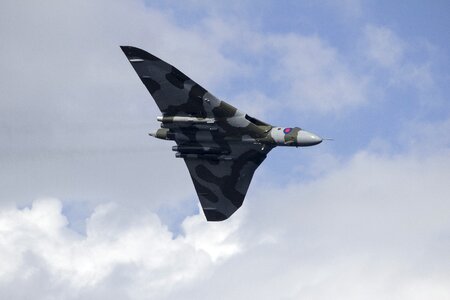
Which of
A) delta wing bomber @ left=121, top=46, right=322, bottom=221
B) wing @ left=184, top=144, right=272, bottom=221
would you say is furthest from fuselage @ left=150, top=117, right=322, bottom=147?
wing @ left=184, top=144, right=272, bottom=221

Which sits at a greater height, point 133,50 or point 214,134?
point 133,50

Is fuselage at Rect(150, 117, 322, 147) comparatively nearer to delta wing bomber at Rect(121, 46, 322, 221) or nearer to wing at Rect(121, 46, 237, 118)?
delta wing bomber at Rect(121, 46, 322, 221)

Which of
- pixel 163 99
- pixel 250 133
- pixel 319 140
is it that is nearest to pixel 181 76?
pixel 163 99

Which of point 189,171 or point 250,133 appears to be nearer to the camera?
point 250,133

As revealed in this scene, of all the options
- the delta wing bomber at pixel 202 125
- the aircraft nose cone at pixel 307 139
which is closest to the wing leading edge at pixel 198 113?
the delta wing bomber at pixel 202 125

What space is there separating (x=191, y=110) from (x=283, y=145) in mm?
8241

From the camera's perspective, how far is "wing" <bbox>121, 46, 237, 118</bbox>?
261 ft

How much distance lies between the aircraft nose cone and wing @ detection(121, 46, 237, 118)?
583 centimetres

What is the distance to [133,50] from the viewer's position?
261ft

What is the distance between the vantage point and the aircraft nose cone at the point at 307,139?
77625mm

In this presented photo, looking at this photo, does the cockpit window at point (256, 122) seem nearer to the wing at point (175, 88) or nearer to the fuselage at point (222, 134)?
the fuselage at point (222, 134)

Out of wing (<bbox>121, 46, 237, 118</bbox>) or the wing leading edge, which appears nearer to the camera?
wing (<bbox>121, 46, 237, 118</bbox>)

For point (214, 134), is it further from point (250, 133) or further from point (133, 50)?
point (133, 50)

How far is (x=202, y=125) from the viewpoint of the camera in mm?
80312
